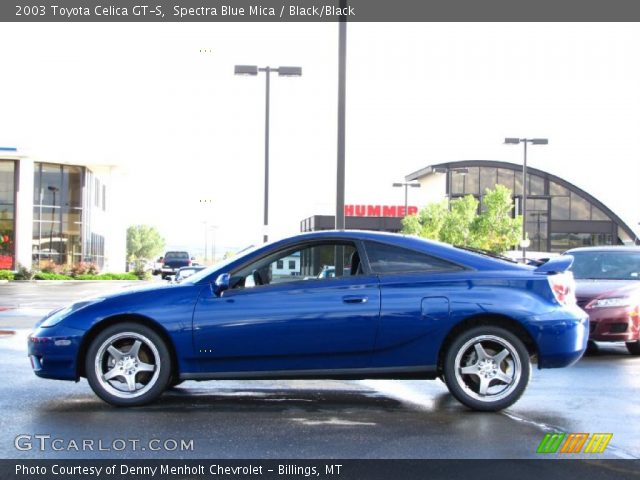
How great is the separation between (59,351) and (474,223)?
149 feet

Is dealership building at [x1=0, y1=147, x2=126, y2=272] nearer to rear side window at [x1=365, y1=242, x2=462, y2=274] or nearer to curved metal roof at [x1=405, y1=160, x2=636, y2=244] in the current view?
curved metal roof at [x1=405, y1=160, x2=636, y2=244]

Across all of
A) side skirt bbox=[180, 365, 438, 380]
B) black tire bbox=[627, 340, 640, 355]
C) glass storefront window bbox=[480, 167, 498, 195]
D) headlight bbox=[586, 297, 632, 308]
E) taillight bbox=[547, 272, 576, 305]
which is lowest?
black tire bbox=[627, 340, 640, 355]

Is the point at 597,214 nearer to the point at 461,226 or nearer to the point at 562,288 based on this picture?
the point at 461,226

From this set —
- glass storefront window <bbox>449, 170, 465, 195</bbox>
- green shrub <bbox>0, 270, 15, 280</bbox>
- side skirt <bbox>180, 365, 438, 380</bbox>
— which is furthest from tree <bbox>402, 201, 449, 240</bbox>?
side skirt <bbox>180, 365, 438, 380</bbox>

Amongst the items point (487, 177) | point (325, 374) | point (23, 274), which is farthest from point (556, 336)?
point (487, 177)

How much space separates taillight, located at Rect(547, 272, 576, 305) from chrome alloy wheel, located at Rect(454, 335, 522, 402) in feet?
2.07

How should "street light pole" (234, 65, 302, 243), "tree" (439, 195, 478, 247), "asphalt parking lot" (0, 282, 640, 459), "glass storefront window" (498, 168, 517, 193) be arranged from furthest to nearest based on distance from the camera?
"glass storefront window" (498, 168, 517, 193)
"tree" (439, 195, 478, 247)
"street light pole" (234, 65, 302, 243)
"asphalt parking lot" (0, 282, 640, 459)

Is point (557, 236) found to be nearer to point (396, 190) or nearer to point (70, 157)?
point (396, 190)

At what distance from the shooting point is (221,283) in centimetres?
693

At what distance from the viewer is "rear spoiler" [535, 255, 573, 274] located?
723cm

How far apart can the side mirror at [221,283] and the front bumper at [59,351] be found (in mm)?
1176

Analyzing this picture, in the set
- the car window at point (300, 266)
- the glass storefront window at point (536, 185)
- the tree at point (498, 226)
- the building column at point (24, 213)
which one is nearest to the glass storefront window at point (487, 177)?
the glass storefront window at point (536, 185)

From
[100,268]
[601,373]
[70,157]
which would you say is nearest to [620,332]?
[601,373]

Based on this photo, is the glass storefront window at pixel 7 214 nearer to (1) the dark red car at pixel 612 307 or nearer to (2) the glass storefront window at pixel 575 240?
(1) the dark red car at pixel 612 307
